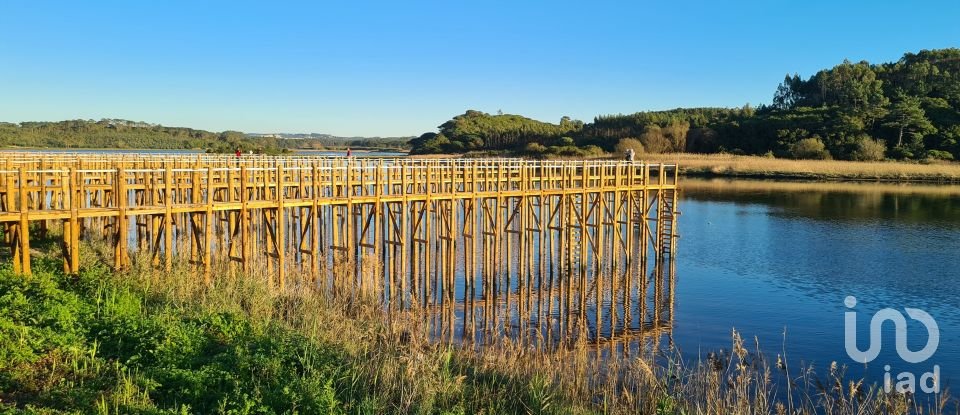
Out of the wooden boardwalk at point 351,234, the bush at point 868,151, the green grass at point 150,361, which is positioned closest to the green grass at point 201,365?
the green grass at point 150,361

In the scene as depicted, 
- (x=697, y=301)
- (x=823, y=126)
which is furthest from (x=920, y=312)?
(x=823, y=126)

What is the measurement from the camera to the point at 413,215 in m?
18.7

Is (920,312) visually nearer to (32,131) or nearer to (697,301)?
(697,301)

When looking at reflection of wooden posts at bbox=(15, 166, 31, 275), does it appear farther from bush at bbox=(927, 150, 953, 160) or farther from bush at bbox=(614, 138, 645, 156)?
bush at bbox=(927, 150, 953, 160)

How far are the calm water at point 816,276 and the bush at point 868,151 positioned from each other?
29320mm

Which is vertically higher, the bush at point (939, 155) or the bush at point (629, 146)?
the bush at point (629, 146)

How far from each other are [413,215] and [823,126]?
2786 inches

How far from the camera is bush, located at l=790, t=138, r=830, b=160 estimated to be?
231 ft

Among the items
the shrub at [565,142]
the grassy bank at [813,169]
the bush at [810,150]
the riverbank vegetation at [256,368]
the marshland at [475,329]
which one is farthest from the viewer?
the shrub at [565,142]

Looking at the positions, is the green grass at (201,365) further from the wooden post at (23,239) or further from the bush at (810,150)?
the bush at (810,150)

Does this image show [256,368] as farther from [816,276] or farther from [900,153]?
[900,153]

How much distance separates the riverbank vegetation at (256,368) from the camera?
22.3ft

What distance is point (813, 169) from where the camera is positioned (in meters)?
62.4

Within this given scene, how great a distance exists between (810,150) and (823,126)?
7.80 meters
